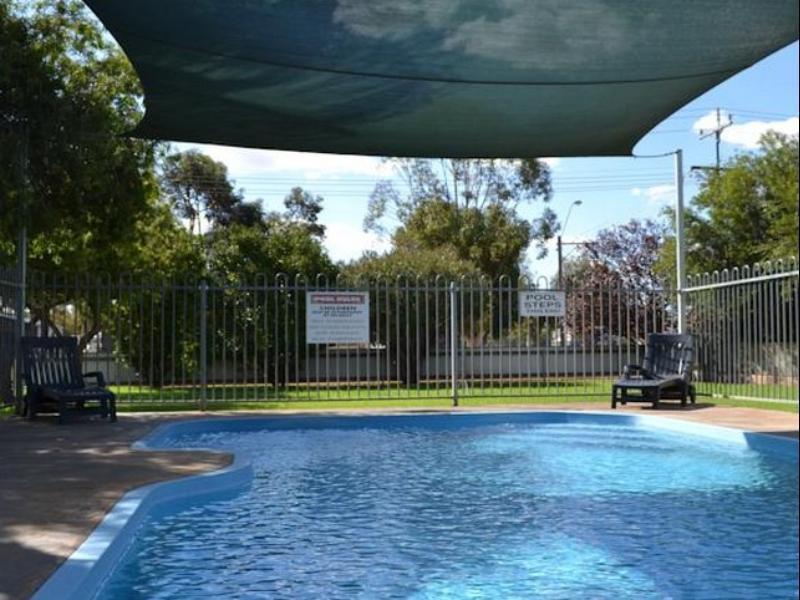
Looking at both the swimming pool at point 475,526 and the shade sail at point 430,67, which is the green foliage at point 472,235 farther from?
the shade sail at point 430,67

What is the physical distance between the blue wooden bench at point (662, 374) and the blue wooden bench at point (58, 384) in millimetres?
6498

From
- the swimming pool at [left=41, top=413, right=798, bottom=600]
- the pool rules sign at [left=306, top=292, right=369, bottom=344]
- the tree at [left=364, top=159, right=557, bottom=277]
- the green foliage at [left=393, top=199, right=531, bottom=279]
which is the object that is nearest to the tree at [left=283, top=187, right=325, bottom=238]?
the tree at [left=364, top=159, right=557, bottom=277]

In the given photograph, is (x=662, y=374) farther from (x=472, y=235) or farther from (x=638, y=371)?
(x=472, y=235)

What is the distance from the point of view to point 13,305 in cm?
1016

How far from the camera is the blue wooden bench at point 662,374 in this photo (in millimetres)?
11234

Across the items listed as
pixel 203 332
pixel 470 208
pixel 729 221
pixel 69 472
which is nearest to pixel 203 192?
pixel 470 208

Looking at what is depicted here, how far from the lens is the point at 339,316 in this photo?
12.1 metres

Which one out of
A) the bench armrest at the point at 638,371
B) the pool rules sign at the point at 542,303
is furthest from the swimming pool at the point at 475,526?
the pool rules sign at the point at 542,303

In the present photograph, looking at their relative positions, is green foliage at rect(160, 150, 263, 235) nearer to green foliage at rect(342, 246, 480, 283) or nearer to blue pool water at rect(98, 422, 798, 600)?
green foliage at rect(342, 246, 480, 283)

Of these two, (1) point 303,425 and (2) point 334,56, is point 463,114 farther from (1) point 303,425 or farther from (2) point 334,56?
(1) point 303,425

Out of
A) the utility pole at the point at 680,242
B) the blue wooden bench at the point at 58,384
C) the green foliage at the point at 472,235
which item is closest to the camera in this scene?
the blue wooden bench at the point at 58,384

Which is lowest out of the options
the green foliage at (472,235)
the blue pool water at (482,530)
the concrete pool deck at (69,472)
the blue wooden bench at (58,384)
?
the blue pool water at (482,530)

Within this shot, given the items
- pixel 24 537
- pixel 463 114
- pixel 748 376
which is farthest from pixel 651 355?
pixel 24 537

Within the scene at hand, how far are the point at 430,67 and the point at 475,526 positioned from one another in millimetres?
2647
